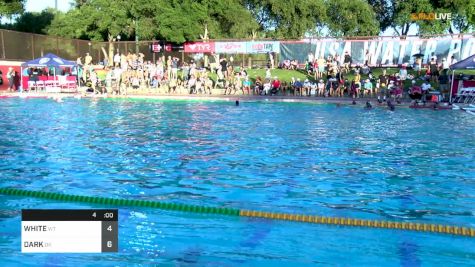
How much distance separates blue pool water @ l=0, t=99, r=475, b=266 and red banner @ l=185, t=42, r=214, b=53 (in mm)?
16675

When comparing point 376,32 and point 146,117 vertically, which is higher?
point 376,32

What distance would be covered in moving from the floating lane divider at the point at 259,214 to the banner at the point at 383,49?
22.8 metres

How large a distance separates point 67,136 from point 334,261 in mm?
9086

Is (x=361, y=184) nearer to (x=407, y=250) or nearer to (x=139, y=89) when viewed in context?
(x=407, y=250)

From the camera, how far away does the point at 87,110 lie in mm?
19344

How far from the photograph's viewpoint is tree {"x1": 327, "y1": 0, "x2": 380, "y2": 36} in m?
Result: 49.2

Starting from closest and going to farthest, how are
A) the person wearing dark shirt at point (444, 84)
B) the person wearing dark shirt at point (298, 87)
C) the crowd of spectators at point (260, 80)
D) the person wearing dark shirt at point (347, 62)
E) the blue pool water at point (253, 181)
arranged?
the blue pool water at point (253, 181)
the person wearing dark shirt at point (444, 84)
the crowd of spectators at point (260, 80)
the person wearing dark shirt at point (298, 87)
the person wearing dark shirt at point (347, 62)

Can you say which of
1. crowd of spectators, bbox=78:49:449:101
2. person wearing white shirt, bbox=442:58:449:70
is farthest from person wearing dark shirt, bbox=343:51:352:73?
person wearing white shirt, bbox=442:58:449:70

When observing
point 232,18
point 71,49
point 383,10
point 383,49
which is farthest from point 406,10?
point 71,49

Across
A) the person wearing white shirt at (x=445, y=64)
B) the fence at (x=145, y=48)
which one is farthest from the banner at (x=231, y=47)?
the person wearing white shirt at (x=445, y=64)

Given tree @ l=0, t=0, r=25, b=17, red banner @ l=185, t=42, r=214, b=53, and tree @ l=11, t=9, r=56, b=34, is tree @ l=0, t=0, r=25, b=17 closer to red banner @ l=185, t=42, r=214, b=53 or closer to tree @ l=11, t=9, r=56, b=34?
tree @ l=11, t=9, r=56, b=34

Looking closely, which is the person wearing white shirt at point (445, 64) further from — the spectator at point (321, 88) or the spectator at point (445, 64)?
the spectator at point (321, 88)

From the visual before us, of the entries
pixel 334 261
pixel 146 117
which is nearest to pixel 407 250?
pixel 334 261

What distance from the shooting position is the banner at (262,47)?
3002cm
